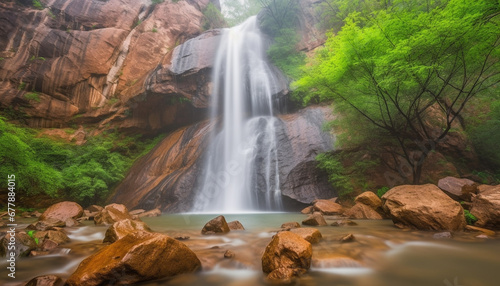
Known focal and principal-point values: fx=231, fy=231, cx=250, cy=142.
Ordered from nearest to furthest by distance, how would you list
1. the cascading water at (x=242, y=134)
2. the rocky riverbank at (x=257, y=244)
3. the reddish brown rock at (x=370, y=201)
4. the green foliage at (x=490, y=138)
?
the rocky riverbank at (x=257, y=244)
the reddish brown rock at (x=370, y=201)
the green foliage at (x=490, y=138)
the cascading water at (x=242, y=134)

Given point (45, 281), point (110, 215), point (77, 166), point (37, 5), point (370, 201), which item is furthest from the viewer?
point (37, 5)

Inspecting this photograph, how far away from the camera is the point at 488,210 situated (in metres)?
5.52

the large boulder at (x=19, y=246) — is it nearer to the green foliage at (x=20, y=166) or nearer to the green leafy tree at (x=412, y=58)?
the green foliage at (x=20, y=166)

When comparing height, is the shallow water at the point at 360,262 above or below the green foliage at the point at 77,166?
below

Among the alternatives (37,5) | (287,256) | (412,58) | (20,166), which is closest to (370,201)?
(412,58)

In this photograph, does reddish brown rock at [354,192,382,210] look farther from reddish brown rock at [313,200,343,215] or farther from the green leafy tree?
the green leafy tree

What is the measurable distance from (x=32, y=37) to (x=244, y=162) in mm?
21917

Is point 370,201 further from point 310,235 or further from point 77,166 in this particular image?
point 77,166

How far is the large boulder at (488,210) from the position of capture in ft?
17.7

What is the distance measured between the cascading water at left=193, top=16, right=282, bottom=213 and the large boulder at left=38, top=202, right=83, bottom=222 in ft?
17.9

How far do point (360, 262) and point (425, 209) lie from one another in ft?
10.4

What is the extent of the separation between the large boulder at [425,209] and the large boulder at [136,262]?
530cm

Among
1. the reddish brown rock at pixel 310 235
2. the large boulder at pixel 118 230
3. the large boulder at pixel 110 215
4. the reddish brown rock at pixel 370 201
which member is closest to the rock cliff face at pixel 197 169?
the reddish brown rock at pixel 370 201

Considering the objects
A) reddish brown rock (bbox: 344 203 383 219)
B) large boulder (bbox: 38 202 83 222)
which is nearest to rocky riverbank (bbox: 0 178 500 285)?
reddish brown rock (bbox: 344 203 383 219)
